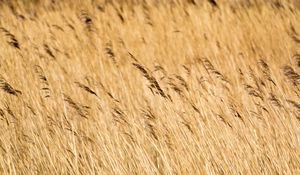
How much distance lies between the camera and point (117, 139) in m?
2.81

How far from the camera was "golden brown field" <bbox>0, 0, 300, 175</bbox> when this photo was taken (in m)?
2.65

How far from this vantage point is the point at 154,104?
322cm

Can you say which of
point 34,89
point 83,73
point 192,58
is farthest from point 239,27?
point 34,89

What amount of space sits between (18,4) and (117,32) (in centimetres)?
257

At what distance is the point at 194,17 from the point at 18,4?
3109 millimetres

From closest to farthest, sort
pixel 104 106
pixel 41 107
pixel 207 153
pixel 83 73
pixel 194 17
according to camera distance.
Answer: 1. pixel 207 153
2. pixel 104 106
3. pixel 41 107
4. pixel 83 73
5. pixel 194 17

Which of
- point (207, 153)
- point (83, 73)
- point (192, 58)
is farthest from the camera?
point (192, 58)

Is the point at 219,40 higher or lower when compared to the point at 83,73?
Result: higher

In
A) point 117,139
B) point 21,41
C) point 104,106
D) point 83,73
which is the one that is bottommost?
point 117,139

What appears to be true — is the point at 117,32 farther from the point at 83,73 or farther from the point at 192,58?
the point at 83,73

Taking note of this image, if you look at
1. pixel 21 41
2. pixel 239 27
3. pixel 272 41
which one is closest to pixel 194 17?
pixel 239 27

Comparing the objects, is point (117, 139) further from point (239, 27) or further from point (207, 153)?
point (239, 27)

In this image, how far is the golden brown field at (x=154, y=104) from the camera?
104 inches

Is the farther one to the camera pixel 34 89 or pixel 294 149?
pixel 34 89
